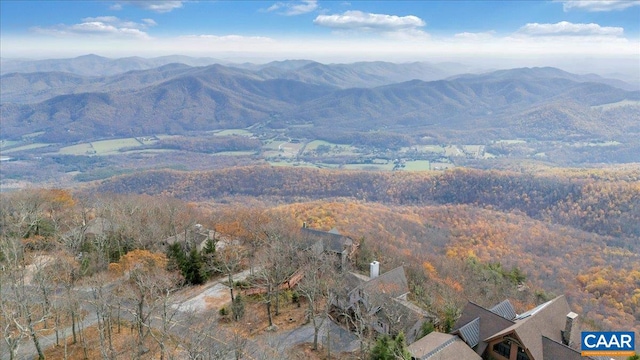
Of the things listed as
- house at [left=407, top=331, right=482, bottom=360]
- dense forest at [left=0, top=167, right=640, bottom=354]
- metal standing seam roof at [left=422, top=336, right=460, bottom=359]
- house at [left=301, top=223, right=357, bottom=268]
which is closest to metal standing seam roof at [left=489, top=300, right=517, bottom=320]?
dense forest at [left=0, top=167, right=640, bottom=354]

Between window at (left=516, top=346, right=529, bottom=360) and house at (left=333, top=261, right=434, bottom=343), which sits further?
house at (left=333, top=261, right=434, bottom=343)

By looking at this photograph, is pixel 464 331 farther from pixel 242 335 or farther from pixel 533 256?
pixel 533 256

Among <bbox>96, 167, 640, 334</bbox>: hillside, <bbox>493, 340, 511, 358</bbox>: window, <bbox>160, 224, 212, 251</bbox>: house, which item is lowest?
<bbox>96, 167, 640, 334</bbox>: hillside

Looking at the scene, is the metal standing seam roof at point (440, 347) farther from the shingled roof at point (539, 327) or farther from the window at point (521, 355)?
the window at point (521, 355)

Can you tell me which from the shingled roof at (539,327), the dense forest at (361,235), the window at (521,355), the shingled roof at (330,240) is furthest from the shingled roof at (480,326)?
the shingled roof at (330,240)

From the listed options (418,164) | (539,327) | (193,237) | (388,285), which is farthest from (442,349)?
(418,164)

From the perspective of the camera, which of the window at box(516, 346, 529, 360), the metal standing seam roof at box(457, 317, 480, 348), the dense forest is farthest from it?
the dense forest

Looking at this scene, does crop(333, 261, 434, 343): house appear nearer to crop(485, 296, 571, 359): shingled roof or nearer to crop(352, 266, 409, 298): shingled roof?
crop(352, 266, 409, 298): shingled roof
